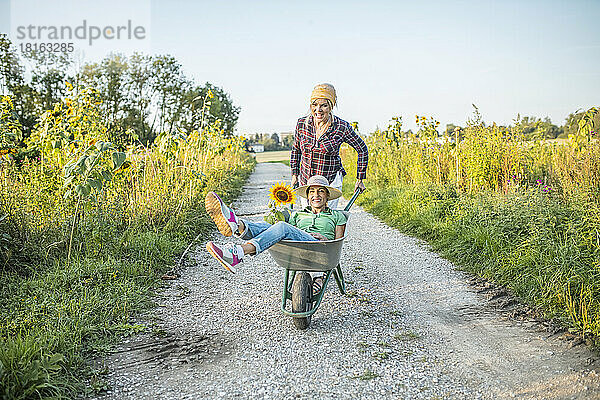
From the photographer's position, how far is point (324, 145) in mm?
4457

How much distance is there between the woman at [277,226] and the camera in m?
3.17

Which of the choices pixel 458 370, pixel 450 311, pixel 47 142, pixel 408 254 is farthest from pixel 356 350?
pixel 47 142

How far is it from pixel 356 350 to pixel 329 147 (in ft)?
6.20

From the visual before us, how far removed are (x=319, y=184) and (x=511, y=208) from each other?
2724 mm

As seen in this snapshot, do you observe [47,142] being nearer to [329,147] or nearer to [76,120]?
[76,120]

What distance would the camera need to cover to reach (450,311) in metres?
3.95

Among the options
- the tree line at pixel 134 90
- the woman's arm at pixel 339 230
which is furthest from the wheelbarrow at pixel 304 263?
the tree line at pixel 134 90

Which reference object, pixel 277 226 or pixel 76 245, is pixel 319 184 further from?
pixel 76 245

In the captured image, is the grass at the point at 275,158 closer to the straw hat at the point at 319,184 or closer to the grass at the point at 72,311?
the grass at the point at 72,311

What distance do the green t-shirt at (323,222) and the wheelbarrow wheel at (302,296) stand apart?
0.46 meters

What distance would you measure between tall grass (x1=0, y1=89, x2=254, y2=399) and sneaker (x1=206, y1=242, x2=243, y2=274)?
2.98 feet

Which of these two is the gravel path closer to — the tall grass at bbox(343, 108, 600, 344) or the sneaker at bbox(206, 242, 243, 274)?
the tall grass at bbox(343, 108, 600, 344)

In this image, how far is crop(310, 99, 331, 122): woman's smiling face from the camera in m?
4.21

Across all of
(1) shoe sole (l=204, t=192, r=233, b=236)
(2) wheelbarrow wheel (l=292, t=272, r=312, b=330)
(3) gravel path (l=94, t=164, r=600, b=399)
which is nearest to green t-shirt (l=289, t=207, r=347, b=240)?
(2) wheelbarrow wheel (l=292, t=272, r=312, b=330)
